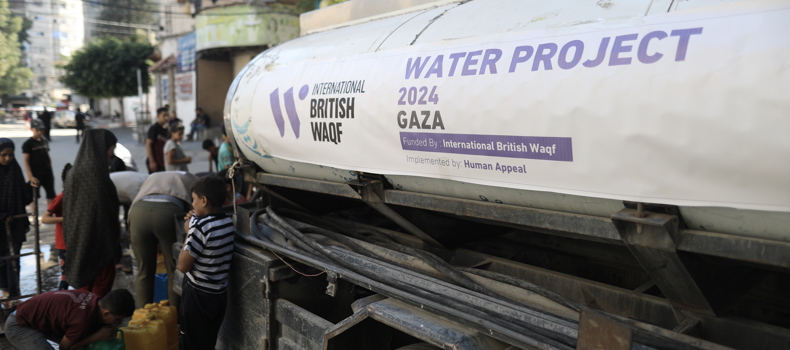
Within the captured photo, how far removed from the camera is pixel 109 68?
36219 millimetres

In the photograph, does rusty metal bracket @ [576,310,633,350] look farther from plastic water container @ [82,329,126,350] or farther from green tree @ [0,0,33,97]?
green tree @ [0,0,33,97]

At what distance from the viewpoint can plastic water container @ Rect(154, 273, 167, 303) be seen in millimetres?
5066

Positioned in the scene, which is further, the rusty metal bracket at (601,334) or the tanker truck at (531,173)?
the rusty metal bracket at (601,334)

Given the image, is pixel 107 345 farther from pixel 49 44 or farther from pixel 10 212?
pixel 49 44

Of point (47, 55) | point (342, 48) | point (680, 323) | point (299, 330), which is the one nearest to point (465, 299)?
point (680, 323)

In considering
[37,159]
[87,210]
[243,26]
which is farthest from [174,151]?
[243,26]

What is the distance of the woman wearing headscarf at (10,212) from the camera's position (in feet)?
17.3

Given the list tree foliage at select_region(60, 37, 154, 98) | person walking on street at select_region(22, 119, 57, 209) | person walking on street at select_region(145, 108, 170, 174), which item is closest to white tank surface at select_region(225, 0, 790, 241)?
person walking on street at select_region(145, 108, 170, 174)

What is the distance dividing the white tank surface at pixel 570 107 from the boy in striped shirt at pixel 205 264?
0.70m

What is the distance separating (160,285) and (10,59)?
58.4m

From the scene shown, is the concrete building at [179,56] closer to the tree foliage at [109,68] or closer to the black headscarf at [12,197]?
the tree foliage at [109,68]

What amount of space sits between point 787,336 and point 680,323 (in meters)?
0.35

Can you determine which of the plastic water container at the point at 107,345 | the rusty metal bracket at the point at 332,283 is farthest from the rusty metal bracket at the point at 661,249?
the plastic water container at the point at 107,345

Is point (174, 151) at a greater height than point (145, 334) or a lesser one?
greater
